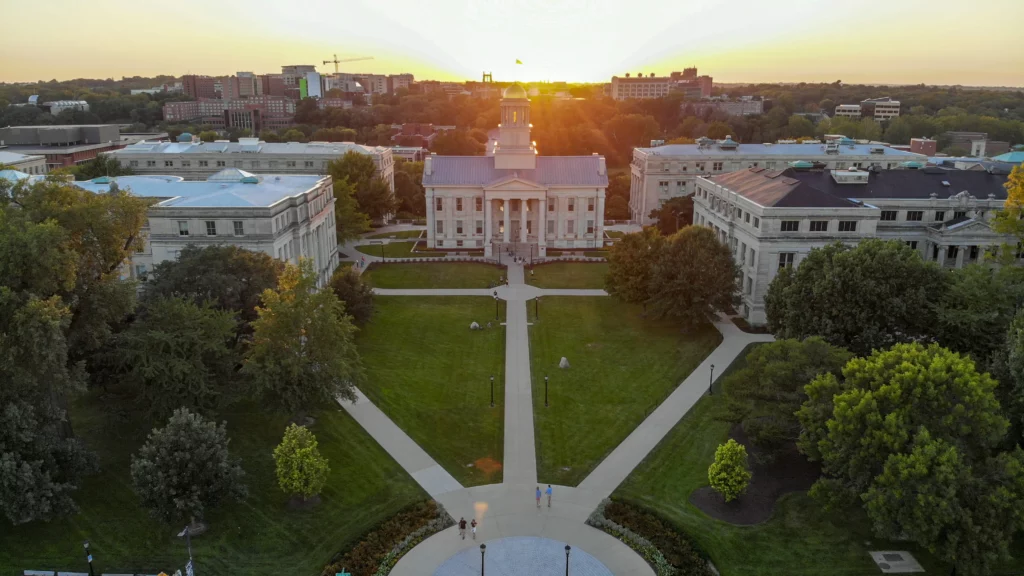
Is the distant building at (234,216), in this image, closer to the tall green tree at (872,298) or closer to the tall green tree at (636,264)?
the tall green tree at (636,264)

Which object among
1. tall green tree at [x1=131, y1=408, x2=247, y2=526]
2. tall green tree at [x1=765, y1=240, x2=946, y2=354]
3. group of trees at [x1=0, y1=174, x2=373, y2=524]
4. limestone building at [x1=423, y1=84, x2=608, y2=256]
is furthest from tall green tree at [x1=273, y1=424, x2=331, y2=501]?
limestone building at [x1=423, y1=84, x2=608, y2=256]

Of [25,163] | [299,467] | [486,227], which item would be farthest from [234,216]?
[25,163]

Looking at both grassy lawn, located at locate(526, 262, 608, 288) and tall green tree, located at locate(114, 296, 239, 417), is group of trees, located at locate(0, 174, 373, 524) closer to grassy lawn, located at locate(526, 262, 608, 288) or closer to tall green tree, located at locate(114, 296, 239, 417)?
tall green tree, located at locate(114, 296, 239, 417)

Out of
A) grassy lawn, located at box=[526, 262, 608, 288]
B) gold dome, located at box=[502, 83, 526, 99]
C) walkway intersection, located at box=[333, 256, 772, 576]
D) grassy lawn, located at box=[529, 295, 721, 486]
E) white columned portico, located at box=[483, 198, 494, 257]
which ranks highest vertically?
gold dome, located at box=[502, 83, 526, 99]

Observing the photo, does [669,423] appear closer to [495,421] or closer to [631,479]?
[631,479]

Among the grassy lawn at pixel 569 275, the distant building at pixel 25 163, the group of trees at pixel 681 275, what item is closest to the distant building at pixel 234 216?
the grassy lawn at pixel 569 275

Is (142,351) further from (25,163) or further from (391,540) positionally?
(25,163)
